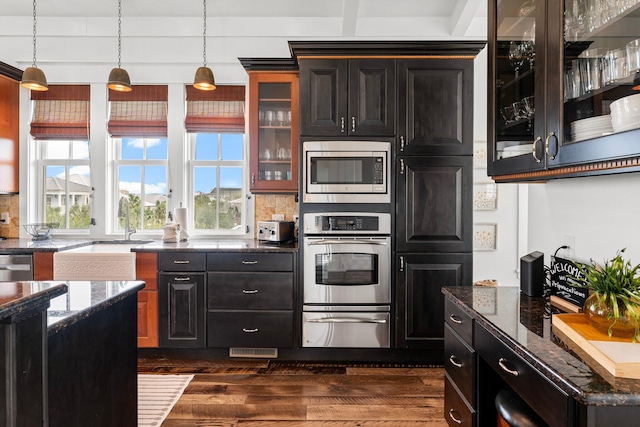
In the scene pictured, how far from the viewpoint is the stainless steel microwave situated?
312cm

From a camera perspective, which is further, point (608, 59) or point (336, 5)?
point (336, 5)

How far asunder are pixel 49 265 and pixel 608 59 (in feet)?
12.4

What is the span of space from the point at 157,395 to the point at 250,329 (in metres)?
0.80

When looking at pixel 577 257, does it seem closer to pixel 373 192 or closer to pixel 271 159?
pixel 373 192

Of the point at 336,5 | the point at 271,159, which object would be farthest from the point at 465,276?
the point at 336,5

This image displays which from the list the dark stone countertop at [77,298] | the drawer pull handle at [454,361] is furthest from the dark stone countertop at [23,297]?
the drawer pull handle at [454,361]

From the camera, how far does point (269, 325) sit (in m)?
3.17

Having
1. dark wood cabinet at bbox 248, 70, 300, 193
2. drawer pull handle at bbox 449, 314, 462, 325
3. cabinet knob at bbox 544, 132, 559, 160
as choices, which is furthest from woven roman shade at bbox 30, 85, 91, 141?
cabinet knob at bbox 544, 132, 559, 160

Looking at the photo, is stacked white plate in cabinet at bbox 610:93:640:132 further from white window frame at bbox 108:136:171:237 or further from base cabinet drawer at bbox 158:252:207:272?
white window frame at bbox 108:136:171:237

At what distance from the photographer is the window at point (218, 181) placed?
3.96m

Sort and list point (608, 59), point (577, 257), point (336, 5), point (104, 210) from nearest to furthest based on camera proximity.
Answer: point (608, 59), point (577, 257), point (336, 5), point (104, 210)

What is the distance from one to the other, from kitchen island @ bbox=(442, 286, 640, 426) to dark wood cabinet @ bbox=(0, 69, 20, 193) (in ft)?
13.4

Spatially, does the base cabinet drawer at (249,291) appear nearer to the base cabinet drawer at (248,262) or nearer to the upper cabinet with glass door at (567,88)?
the base cabinet drawer at (248,262)

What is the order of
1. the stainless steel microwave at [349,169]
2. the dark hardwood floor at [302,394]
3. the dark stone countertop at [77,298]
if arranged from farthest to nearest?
the stainless steel microwave at [349,169]
the dark hardwood floor at [302,394]
the dark stone countertop at [77,298]
